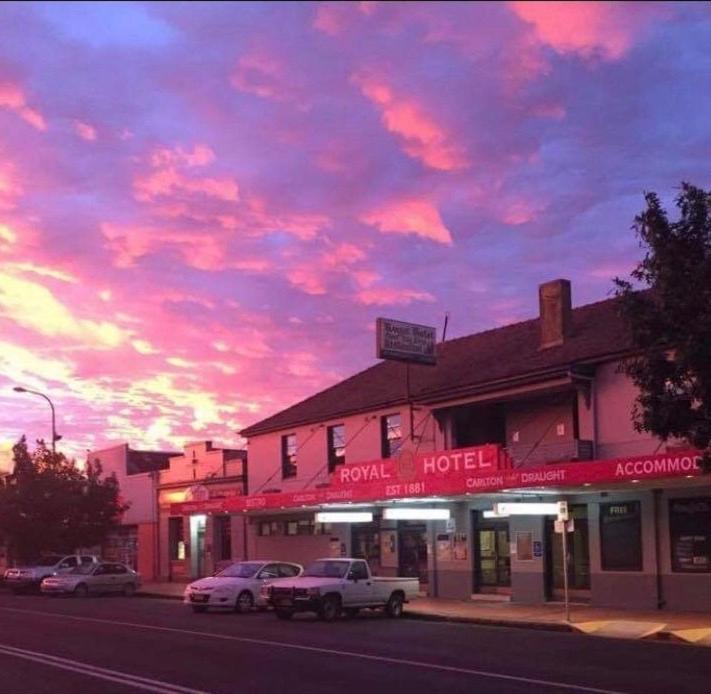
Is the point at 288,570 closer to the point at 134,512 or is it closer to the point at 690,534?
the point at 690,534

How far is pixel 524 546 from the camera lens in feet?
93.6

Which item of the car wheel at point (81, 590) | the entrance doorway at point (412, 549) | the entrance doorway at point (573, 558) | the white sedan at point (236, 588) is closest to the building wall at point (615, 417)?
the entrance doorway at point (573, 558)

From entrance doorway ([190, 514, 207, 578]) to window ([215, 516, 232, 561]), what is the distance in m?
1.38

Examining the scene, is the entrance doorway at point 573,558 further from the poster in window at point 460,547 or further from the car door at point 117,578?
the car door at point 117,578

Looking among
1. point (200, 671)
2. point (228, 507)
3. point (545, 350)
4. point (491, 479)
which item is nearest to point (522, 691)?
point (200, 671)

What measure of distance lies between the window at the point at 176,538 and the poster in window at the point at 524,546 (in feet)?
71.0

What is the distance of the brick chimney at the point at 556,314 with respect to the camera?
29.7m

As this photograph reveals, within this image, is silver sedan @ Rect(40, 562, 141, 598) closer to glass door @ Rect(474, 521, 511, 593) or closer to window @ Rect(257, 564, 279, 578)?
window @ Rect(257, 564, 279, 578)

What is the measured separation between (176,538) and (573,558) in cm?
2414

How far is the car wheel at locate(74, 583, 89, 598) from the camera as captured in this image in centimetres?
3778

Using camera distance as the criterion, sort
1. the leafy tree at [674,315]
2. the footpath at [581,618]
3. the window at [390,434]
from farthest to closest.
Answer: the window at [390,434] → the footpath at [581,618] → the leafy tree at [674,315]

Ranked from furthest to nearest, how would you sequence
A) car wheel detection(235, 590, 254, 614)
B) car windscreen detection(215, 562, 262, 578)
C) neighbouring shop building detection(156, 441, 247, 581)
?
neighbouring shop building detection(156, 441, 247, 581) → car windscreen detection(215, 562, 262, 578) → car wheel detection(235, 590, 254, 614)

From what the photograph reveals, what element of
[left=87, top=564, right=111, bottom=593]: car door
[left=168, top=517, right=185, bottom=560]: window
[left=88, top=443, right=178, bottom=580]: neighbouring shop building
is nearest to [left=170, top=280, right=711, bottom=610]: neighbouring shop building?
[left=87, top=564, right=111, bottom=593]: car door

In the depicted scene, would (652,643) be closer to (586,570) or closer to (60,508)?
(586,570)
